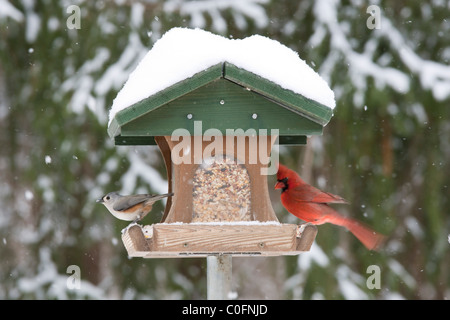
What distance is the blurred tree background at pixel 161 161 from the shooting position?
22.6ft

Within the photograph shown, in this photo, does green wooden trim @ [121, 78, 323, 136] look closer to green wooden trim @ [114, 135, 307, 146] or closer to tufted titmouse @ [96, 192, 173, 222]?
tufted titmouse @ [96, 192, 173, 222]

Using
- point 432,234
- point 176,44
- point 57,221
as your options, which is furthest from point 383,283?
point 176,44

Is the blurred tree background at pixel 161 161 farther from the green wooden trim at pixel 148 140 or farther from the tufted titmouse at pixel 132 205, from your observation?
the tufted titmouse at pixel 132 205

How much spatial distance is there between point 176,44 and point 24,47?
2.96 metres

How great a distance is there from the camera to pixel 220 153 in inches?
181

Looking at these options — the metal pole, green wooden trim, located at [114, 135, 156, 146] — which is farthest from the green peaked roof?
the metal pole

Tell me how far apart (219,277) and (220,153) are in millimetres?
725

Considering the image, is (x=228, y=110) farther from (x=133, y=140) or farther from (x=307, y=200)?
(x=133, y=140)

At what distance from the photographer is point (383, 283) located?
23.1 ft

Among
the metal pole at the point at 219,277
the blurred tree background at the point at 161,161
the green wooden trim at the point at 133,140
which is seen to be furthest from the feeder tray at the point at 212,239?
the blurred tree background at the point at 161,161

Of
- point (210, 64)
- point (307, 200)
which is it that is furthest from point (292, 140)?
point (210, 64)

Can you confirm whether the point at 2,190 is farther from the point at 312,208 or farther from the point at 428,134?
the point at 428,134

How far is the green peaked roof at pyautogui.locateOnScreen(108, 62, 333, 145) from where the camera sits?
437cm

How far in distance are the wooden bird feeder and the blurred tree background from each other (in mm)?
2246
